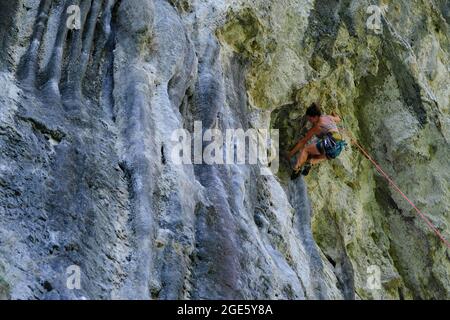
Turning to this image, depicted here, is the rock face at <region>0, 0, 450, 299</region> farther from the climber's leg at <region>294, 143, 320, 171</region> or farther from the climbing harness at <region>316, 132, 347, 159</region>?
the climbing harness at <region>316, 132, 347, 159</region>

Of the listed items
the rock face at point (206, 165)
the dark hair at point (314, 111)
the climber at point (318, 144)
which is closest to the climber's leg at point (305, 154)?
the climber at point (318, 144)

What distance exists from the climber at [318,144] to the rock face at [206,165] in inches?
10.1

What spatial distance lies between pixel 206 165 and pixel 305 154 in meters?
2.96

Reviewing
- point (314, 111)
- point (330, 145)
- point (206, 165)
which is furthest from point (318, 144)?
point (206, 165)

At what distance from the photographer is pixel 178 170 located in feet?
25.1

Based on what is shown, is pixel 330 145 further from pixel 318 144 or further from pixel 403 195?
pixel 403 195

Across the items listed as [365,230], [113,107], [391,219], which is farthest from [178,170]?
[391,219]

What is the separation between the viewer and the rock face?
6.51 m

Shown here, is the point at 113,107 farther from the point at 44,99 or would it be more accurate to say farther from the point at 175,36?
the point at 175,36

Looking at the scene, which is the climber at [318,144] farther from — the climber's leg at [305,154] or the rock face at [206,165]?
the rock face at [206,165]

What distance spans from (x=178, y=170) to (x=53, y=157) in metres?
1.38

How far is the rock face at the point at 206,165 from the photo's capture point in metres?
6.51

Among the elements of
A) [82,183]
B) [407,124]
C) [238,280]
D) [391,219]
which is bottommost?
[238,280]

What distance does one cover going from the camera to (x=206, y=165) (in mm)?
8281
